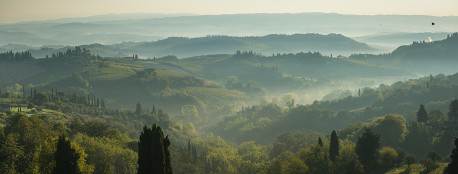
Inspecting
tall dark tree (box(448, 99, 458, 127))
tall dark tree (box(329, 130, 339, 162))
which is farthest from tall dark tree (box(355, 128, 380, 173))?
tall dark tree (box(448, 99, 458, 127))

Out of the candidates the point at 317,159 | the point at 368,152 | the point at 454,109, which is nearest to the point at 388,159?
the point at 368,152

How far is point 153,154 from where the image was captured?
80250 millimetres

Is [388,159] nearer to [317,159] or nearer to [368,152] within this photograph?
[368,152]

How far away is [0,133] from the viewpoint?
13412 centimetres

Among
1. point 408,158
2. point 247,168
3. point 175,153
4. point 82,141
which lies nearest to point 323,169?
point 408,158

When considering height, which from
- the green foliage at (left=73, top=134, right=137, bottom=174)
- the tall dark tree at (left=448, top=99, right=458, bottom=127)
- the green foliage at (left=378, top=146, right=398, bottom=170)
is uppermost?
the tall dark tree at (left=448, top=99, right=458, bottom=127)

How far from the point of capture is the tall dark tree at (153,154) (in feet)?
263

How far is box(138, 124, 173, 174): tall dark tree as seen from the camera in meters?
80.2

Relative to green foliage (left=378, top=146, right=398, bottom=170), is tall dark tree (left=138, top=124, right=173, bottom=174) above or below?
above

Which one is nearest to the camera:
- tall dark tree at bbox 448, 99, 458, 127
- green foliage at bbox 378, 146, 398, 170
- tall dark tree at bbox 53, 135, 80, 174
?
tall dark tree at bbox 53, 135, 80, 174

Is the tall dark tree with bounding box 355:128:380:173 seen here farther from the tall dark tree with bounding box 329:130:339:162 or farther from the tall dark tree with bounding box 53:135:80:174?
the tall dark tree with bounding box 53:135:80:174

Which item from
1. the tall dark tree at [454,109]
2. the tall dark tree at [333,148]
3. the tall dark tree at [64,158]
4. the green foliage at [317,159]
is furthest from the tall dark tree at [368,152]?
the tall dark tree at [64,158]

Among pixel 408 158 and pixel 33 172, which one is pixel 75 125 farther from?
pixel 408 158

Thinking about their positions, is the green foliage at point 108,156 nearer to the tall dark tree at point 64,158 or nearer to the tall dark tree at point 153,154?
the tall dark tree at point 64,158
